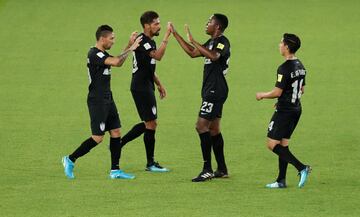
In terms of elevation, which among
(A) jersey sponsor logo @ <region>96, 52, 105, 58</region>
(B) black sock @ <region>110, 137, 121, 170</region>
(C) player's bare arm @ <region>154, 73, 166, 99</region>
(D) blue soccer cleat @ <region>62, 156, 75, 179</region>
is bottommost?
(D) blue soccer cleat @ <region>62, 156, 75, 179</region>

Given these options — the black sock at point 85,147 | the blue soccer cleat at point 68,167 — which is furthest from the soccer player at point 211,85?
the blue soccer cleat at point 68,167

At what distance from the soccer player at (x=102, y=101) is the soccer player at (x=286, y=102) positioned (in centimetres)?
188

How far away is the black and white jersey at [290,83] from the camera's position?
11.3 meters

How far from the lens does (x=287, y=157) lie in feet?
37.7

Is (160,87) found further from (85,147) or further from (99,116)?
(85,147)

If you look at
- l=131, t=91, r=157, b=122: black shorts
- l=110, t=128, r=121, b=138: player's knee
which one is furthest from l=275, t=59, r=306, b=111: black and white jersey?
l=110, t=128, r=121, b=138: player's knee

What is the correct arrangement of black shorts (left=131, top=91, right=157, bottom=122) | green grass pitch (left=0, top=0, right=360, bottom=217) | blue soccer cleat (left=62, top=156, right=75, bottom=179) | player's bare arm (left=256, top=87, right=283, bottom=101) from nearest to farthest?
green grass pitch (left=0, top=0, right=360, bottom=217) < player's bare arm (left=256, top=87, right=283, bottom=101) < blue soccer cleat (left=62, top=156, right=75, bottom=179) < black shorts (left=131, top=91, right=157, bottom=122)

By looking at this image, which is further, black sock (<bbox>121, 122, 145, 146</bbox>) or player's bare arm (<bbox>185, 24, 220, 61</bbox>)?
black sock (<bbox>121, 122, 145, 146</bbox>)

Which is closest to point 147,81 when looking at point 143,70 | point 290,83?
point 143,70

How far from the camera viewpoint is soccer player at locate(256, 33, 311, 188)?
1135 centimetres

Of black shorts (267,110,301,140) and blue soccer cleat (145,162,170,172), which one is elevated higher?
black shorts (267,110,301,140)

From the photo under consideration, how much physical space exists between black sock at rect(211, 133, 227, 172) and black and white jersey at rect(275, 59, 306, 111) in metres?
Answer: 1.15

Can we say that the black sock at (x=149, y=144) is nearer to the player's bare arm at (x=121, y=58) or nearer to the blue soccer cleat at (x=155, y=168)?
the blue soccer cleat at (x=155, y=168)

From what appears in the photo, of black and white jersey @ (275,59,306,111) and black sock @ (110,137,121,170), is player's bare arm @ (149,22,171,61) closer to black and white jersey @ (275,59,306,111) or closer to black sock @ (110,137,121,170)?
black sock @ (110,137,121,170)
